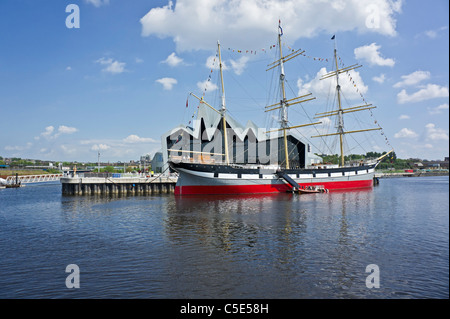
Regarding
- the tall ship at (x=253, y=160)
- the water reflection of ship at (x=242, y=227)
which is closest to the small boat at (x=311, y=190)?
the tall ship at (x=253, y=160)

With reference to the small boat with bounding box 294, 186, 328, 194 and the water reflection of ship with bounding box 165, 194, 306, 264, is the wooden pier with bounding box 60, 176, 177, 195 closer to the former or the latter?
the small boat with bounding box 294, 186, 328, 194

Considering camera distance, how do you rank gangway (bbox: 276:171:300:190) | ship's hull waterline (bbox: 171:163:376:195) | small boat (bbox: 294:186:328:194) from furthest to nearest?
gangway (bbox: 276:171:300:190) → small boat (bbox: 294:186:328:194) → ship's hull waterline (bbox: 171:163:376:195)

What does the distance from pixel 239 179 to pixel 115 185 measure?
23623 millimetres

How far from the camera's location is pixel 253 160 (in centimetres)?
6962

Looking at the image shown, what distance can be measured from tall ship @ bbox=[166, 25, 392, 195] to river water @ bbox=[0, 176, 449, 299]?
57.6 feet

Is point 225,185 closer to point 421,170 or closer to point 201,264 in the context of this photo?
point 201,264

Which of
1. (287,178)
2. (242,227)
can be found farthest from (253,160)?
(242,227)

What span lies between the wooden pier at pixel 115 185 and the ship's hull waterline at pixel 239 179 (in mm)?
10571

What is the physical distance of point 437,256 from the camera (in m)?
12.9

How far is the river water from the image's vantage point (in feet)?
32.6

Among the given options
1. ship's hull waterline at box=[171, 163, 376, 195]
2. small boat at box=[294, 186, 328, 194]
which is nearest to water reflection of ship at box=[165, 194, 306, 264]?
ship's hull waterline at box=[171, 163, 376, 195]

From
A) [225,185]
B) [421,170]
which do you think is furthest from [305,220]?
[421,170]
